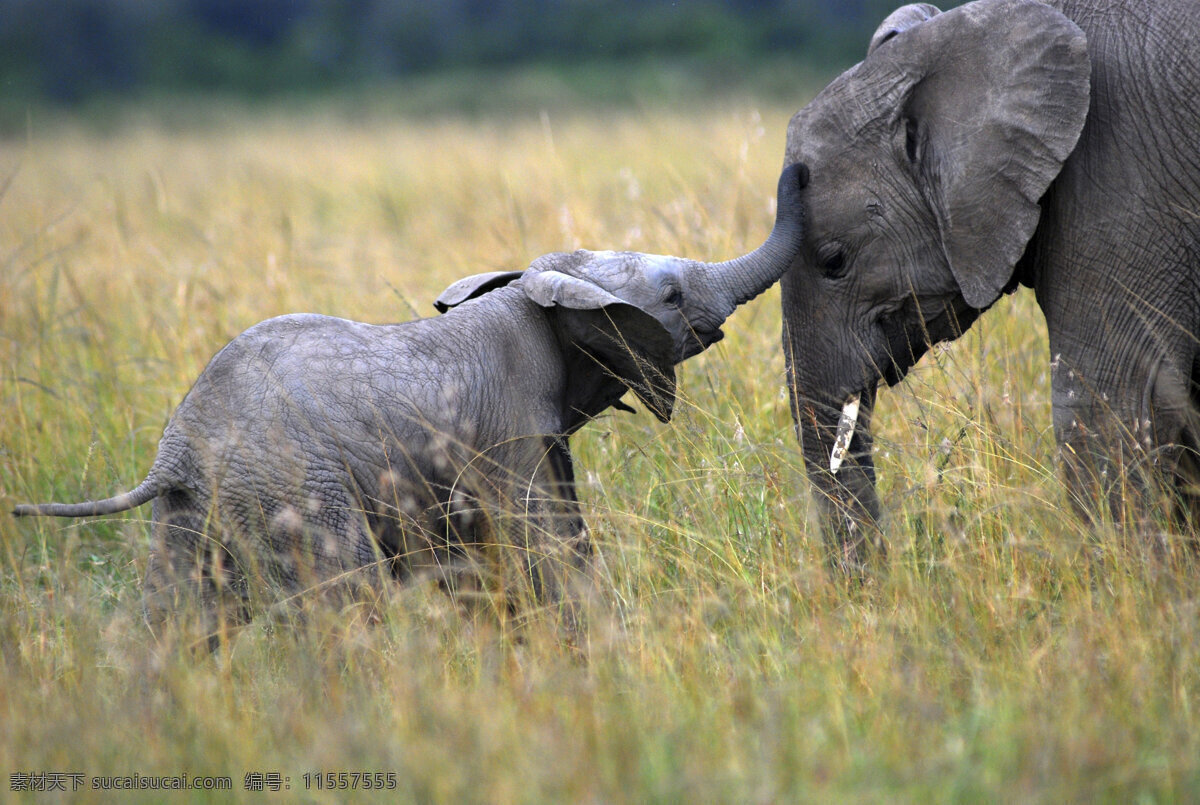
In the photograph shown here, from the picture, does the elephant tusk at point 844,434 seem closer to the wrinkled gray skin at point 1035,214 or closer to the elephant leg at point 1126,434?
the wrinkled gray skin at point 1035,214

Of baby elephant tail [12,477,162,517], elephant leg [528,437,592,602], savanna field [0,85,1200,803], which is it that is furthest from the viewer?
elephant leg [528,437,592,602]

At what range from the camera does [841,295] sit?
426 centimetres

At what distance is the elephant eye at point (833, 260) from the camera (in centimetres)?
421

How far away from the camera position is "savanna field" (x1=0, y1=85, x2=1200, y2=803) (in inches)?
108

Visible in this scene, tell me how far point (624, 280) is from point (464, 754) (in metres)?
1.90

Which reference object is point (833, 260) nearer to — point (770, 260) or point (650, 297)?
point (770, 260)

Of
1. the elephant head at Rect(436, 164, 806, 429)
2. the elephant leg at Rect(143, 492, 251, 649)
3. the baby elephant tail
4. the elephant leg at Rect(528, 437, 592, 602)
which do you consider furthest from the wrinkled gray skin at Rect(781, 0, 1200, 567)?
the baby elephant tail

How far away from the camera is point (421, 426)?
3.95 m

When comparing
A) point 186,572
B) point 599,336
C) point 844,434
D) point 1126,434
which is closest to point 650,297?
point 599,336

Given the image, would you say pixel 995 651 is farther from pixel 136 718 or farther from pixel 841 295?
pixel 136 718

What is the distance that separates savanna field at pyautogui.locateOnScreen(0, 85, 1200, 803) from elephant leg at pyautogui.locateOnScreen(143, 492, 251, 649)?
0.10 meters

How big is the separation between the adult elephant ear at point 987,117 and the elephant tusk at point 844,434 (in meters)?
0.55

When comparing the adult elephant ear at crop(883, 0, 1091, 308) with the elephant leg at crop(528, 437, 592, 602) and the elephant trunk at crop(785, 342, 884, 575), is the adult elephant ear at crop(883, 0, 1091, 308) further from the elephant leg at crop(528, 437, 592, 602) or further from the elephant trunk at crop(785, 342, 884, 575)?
the elephant leg at crop(528, 437, 592, 602)

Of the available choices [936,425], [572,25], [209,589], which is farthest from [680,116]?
[572,25]
